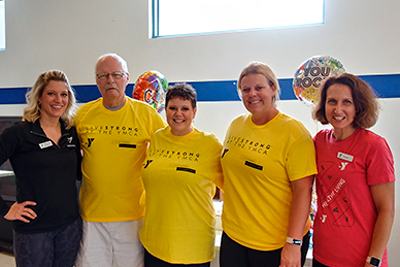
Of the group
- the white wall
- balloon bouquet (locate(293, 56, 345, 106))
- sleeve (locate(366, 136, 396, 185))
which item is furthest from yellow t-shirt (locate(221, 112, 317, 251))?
the white wall

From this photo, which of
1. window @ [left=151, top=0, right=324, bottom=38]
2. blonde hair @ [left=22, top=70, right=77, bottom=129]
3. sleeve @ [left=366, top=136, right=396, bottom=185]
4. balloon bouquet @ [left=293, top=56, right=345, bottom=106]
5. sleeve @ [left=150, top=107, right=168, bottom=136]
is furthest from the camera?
window @ [left=151, top=0, right=324, bottom=38]

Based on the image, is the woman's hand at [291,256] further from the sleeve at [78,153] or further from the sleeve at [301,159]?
the sleeve at [78,153]

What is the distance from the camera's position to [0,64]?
416cm

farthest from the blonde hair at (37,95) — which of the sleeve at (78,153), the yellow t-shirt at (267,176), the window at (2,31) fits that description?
the window at (2,31)

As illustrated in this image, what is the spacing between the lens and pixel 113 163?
1.65 m

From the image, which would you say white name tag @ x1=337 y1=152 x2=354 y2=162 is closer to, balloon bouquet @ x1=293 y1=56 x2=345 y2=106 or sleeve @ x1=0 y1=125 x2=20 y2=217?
balloon bouquet @ x1=293 y1=56 x2=345 y2=106

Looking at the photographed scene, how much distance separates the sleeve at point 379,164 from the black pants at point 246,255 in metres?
0.44

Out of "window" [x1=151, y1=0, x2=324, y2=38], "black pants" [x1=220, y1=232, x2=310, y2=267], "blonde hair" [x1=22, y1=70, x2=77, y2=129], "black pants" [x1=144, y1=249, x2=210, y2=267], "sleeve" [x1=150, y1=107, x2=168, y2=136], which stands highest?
"window" [x1=151, y1=0, x2=324, y2=38]

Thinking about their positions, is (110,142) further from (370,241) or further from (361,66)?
(361,66)

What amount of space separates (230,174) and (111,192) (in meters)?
0.76

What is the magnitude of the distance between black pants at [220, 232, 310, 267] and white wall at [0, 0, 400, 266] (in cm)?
184

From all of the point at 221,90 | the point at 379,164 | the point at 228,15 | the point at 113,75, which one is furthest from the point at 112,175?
the point at 228,15

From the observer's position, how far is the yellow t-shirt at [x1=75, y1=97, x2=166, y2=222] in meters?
1.65

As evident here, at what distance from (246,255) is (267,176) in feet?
1.34
